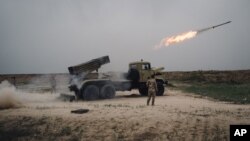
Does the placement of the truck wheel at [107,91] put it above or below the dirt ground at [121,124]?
above

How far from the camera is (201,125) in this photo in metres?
13.4

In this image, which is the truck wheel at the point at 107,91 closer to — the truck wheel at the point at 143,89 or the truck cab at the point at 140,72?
the truck cab at the point at 140,72

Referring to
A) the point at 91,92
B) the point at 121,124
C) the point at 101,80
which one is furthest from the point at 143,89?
the point at 121,124

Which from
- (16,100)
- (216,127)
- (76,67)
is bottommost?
(216,127)

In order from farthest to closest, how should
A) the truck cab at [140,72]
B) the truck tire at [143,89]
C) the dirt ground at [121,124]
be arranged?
the truck tire at [143,89], the truck cab at [140,72], the dirt ground at [121,124]

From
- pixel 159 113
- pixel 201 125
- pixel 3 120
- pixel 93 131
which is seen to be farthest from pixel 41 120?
pixel 201 125

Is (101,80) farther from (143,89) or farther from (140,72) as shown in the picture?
(143,89)

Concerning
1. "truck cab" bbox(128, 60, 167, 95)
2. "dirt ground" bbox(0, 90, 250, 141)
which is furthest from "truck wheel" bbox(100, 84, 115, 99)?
"dirt ground" bbox(0, 90, 250, 141)

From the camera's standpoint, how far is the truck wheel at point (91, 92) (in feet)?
75.4

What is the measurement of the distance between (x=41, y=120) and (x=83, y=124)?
6.93 feet

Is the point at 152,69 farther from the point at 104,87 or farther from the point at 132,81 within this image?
the point at 104,87

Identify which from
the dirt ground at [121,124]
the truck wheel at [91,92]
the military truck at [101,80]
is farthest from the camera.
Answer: the military truck at [101,80]

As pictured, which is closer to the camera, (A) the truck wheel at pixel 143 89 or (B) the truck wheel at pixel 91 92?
(B) the truck wheel at pixel 91 92

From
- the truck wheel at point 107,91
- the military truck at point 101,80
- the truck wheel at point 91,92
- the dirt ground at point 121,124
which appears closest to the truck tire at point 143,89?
the military truck at point 101,80
